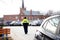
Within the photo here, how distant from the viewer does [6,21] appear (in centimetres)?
2503

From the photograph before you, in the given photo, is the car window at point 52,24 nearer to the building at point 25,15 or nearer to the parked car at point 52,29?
the parked car at point 52,29

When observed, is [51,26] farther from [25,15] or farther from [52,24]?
[25,15]

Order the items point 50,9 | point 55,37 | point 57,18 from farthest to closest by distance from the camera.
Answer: point 50,9
point 57,18
point 55,37

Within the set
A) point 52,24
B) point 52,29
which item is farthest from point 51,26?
point 52,29

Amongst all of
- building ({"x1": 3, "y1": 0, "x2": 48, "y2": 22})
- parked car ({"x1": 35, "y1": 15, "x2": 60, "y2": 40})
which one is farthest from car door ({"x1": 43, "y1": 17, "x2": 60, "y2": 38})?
building ({"x1": 3, "y1": 0, "x2": 48, "y2": 22})

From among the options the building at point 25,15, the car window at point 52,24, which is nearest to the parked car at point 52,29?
the car window at point 52,24

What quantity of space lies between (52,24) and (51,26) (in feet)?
0.17

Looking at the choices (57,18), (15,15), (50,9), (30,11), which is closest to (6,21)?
(15,15)

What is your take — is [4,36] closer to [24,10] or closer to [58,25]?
[58,25]

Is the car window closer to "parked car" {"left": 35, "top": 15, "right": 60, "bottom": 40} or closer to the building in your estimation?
"parked car" {"left": 35, "top": 15, "right": 60, "bottom": 40}

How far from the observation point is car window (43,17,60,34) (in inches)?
156

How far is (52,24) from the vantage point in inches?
167

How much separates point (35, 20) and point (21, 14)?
2.13m

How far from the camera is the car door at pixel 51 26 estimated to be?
12.6ft
